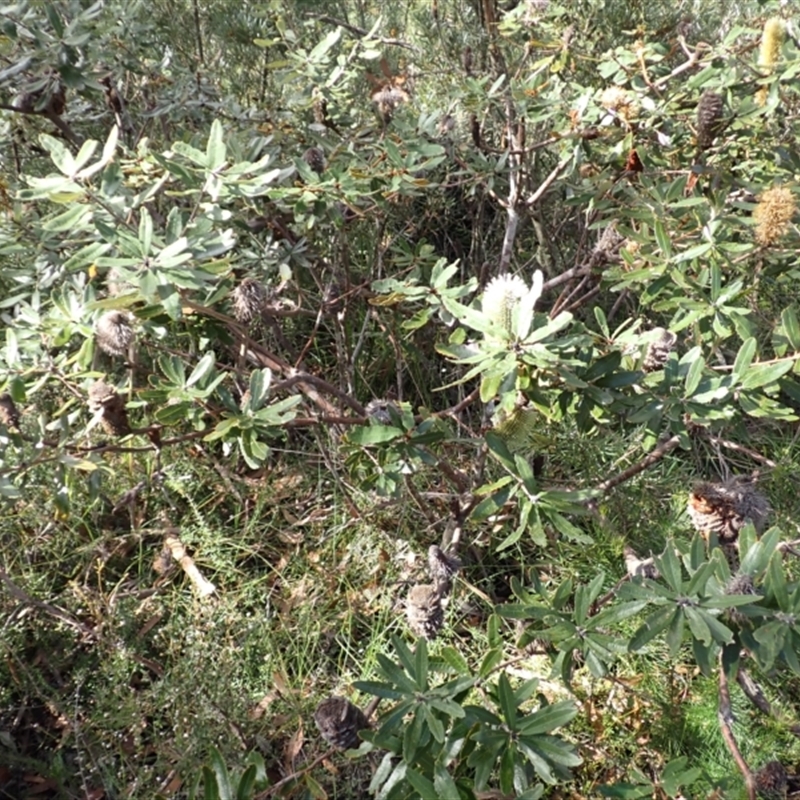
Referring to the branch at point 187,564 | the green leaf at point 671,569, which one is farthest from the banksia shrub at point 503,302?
the branch at point 187,564

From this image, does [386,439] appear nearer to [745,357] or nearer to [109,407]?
[109,407]

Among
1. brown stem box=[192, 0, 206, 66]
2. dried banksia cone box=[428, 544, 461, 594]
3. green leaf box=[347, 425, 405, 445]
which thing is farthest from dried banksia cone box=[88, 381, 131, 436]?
brown stem box=[192, 0, 206, 66]

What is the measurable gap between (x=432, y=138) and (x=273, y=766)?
1.63m

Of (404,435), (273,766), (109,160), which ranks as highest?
(109,160)

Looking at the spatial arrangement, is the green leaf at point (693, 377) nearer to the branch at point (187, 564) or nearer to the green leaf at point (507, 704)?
the green leaf at point (507, 704)

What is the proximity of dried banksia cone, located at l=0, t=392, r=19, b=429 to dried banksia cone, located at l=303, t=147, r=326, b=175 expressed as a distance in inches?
33.2

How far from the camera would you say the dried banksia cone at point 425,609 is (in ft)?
5.38

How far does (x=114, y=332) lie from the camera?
1532 millimetres

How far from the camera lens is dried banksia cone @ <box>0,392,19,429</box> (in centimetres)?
163

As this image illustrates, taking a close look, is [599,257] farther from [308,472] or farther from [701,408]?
[308,472]

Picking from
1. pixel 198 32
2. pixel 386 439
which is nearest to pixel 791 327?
pixel 386 439

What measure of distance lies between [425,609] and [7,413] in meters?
0.91

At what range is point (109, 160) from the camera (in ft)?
4.95

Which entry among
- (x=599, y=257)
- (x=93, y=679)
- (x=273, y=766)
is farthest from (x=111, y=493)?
(x=599, y=257)
